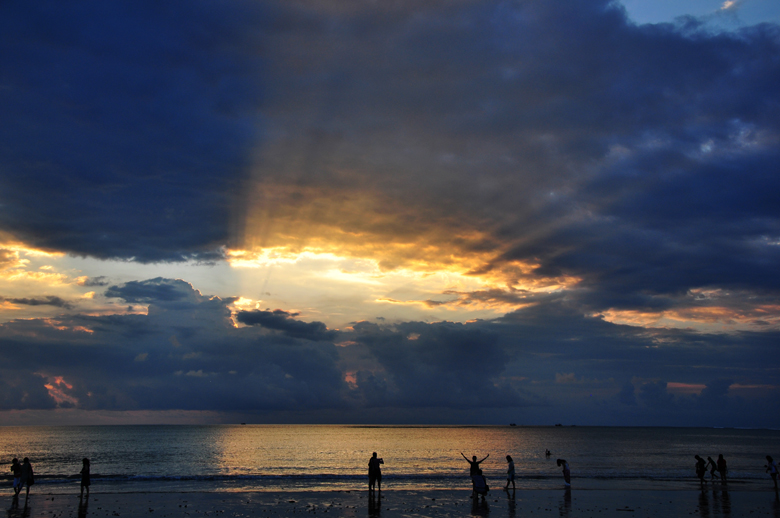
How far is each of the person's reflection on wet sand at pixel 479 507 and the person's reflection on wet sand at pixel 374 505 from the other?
488cm

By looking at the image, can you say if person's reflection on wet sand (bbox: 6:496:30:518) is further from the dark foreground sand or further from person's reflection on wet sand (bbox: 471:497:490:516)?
person's reflection on wet sand (bbox: 471:497:490:516)

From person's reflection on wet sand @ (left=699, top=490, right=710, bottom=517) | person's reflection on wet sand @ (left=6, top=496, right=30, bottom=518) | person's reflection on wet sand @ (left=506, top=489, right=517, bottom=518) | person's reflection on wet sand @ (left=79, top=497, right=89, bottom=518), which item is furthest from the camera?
person's reflection on wet sand @ (left=699, top=490, right=710, bottom=517)

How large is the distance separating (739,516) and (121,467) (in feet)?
224

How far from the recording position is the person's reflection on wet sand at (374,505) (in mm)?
23462

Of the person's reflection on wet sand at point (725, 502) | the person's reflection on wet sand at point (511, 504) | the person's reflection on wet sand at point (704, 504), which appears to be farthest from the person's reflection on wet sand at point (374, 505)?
the person's reflection on wet sand at point (725, 502)

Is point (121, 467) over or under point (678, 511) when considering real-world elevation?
under

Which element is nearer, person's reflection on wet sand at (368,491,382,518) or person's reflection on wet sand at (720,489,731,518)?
person's reflection on wet sand at (368,491,382,518)

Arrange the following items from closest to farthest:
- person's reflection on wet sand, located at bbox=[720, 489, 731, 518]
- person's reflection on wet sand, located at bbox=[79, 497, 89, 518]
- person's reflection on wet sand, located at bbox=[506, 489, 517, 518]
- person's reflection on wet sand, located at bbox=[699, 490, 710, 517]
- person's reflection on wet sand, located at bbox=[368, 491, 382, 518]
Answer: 1. person's reflection on wet sand, located at bbox=[368, 491, 382, 518]
2. person's reflection on wet sand, located at bbox=[79, 497, 89, 518]
3. person's reflection on wet sand, located at bbox=[506, 489, 517, 518]
4. person's reflection on wet sand, located at bbox=[699, 490, 710, 517]
5. person's reflection on wet sand, located at bbox=[720, 489, 731, 518]

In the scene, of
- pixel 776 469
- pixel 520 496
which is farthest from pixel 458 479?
pixel 776 469

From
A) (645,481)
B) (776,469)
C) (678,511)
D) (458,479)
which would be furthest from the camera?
(458,479)

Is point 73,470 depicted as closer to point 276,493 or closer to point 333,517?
point 276,493

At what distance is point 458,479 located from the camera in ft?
139

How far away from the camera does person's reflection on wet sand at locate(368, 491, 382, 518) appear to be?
2346 cm

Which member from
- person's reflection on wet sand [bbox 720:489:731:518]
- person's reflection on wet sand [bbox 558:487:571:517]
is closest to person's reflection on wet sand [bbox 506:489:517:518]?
person's reflection on wet sand [bbox 558:487:571:517]
